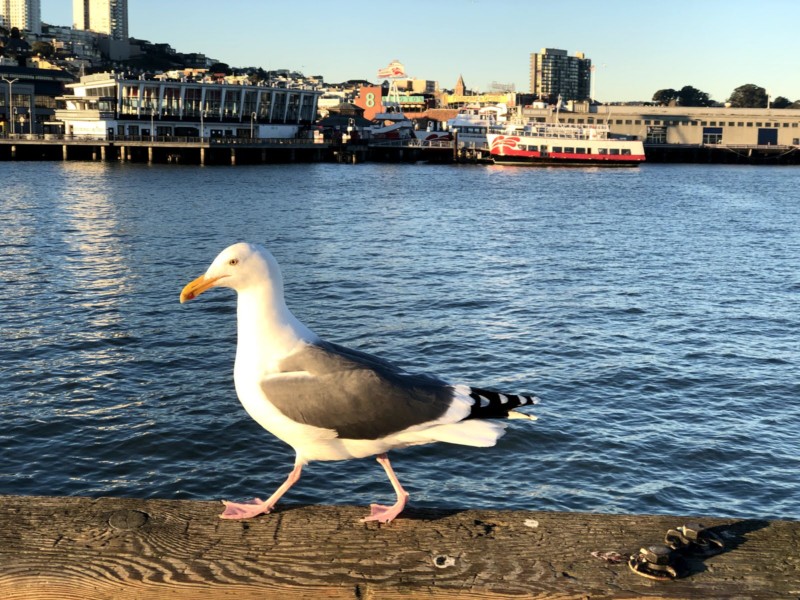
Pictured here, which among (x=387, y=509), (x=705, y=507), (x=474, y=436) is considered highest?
(x=474, y=436)

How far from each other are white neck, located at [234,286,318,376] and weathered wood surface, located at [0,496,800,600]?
690 millimetres

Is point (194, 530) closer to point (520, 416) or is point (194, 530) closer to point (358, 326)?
point (520, 416)

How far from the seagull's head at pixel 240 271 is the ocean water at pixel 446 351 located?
18.8 feet

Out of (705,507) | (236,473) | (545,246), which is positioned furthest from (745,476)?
(545,246)

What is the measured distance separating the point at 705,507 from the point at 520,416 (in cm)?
657

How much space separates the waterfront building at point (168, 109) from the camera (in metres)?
87.9

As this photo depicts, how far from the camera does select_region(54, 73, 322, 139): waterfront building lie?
87.9m

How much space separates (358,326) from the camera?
1712cm

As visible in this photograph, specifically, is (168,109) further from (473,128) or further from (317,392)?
(317,392)

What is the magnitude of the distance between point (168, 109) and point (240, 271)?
91.9m

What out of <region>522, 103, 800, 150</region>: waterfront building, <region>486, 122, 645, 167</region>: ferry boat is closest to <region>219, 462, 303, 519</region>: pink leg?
<region>486, 122, 645, 167</region>: ferry boat

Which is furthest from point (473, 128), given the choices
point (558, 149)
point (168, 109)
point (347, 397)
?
point (347, 397)

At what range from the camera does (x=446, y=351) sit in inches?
599

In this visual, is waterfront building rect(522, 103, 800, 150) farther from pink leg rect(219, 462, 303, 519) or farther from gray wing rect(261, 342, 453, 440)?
pink leg rect(219, 462, 303, 519)
